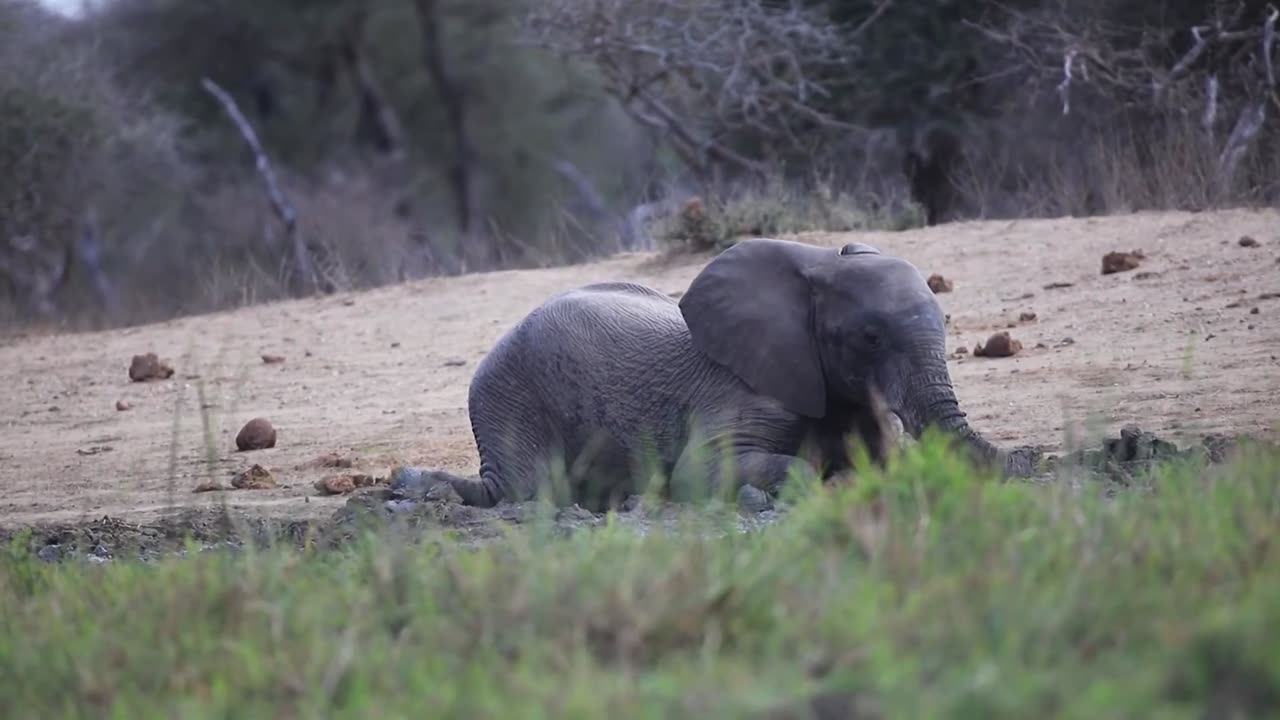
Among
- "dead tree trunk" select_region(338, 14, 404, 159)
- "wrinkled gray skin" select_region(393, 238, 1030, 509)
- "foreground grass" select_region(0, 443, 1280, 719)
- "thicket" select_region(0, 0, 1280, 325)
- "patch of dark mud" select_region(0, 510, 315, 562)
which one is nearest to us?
"foreground grass" select_region(0, 443, 1280, 719)

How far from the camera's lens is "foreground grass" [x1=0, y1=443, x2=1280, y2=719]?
9.41 feet

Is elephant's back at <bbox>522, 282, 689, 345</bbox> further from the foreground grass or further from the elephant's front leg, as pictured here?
the foreground grass

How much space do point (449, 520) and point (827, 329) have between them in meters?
1.50

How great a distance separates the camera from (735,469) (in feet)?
20.9

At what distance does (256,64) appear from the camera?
102 feet

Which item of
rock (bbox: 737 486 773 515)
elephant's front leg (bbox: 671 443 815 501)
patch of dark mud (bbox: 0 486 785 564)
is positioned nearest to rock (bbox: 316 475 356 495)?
patch of dark mud (bbox: 0 486 785 564)

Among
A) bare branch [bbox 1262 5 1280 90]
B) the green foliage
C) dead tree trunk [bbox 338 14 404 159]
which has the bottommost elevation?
the green foliage

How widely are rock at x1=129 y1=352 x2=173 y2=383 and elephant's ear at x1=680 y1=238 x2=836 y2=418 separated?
536 cm

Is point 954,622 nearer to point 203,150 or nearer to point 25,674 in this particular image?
point 25,674

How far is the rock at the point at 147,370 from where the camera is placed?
36.5ft

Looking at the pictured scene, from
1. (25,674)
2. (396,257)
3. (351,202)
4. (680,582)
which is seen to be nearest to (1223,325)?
(680,582)

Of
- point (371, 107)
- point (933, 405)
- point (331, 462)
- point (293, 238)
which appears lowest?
point (331, 462)

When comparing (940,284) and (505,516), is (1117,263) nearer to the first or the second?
(940,284)

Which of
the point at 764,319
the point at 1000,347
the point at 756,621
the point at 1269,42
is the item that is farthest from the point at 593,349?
the point at 1269,42
